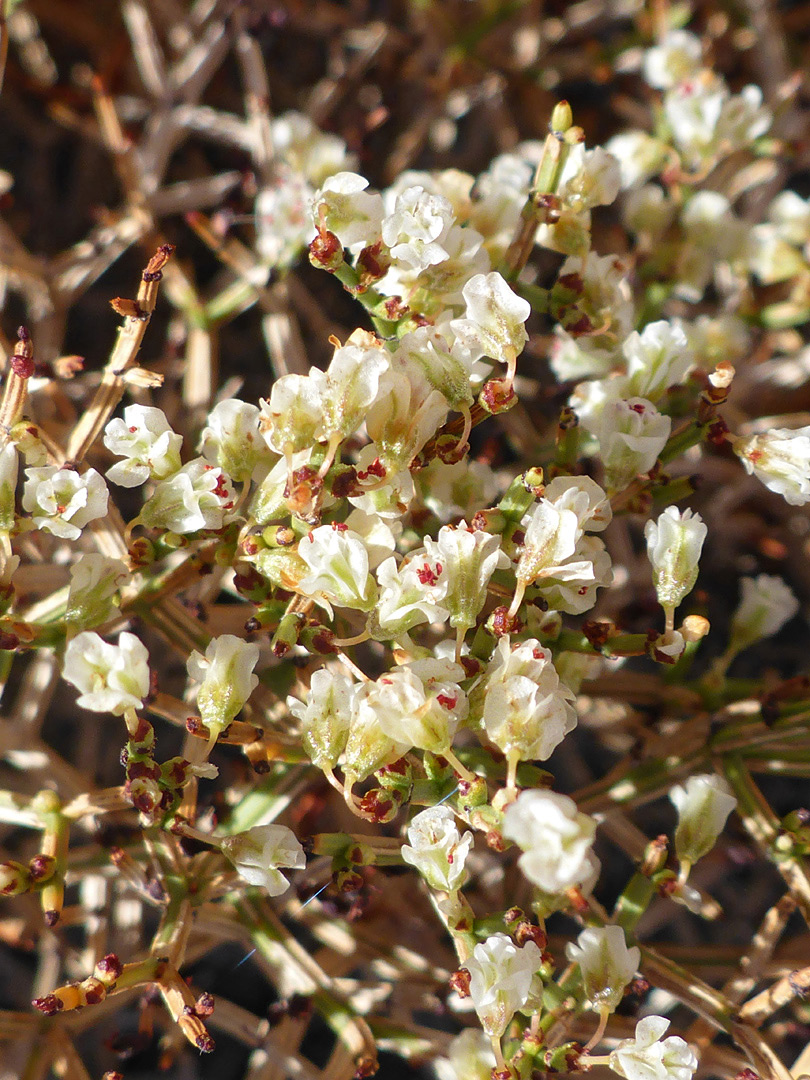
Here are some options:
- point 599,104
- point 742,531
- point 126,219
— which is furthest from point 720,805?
point 599,104

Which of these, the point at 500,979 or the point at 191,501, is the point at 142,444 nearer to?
the point at 191,501

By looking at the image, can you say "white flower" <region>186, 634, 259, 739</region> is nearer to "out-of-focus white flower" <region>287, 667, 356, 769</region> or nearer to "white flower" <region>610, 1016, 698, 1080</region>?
"out-of-focus white flower" <region>287, 667, 356, 769</region>

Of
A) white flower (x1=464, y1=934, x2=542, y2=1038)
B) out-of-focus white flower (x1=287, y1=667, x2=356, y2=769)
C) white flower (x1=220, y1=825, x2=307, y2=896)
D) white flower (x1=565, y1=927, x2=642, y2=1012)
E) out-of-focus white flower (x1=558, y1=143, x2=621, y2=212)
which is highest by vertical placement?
out-of-focus white flower (x1=558, y1=143, x2=621, y2=212)

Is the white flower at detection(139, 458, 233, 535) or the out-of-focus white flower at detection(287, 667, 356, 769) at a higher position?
the white flower at detection(139, 458, 233, 535)

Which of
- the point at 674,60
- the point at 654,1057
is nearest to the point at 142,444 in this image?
the point at 654,1057

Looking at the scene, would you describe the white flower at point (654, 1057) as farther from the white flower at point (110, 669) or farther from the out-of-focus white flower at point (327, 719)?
the white flower at point (110, 669)

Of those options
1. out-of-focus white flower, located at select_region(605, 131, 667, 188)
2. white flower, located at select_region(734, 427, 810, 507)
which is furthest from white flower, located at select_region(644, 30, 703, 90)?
white flower, located at select_region(734, 427, 810, 507)

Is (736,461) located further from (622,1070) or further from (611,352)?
(622,1070)
